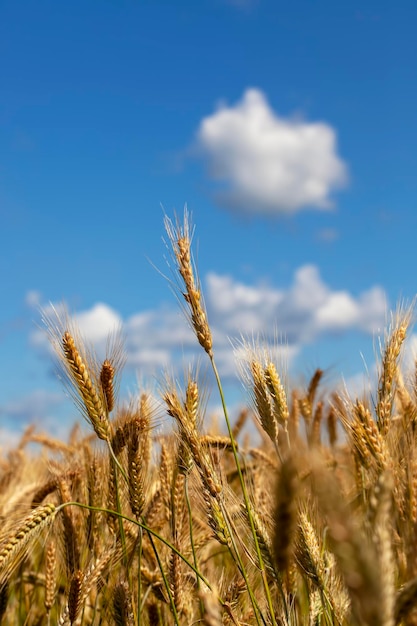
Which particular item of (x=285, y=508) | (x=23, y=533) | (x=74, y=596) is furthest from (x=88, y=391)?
(x=285, y=508)

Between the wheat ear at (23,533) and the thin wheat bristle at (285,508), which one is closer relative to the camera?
the thin wheat bristle at (285,508)

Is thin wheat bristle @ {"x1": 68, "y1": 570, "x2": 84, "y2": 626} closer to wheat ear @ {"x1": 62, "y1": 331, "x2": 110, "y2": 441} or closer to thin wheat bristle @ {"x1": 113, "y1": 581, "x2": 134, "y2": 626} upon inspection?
thin wheat bristle @ {"x1": 113, "y1": 581, "x2": 134, "y2": 626}

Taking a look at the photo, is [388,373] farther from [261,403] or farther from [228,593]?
[228,593]

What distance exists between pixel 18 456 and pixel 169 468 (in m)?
3.51

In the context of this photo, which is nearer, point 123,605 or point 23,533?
point 23,533

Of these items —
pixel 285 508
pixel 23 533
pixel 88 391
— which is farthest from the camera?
pixel 88 391

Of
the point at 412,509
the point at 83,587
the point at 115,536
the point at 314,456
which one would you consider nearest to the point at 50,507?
the point at 83,587

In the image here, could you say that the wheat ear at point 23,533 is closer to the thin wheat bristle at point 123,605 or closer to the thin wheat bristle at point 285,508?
the thin wheat bristle at point 123,605

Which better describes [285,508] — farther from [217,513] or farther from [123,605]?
[123,605]

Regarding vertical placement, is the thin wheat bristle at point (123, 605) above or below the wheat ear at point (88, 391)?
below

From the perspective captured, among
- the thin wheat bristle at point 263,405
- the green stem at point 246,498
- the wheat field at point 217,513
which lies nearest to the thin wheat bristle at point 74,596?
the wheat field at point 217,513

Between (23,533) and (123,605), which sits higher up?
(23,533)

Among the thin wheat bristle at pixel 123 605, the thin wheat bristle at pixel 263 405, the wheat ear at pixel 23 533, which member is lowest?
the thin wheat bristle at pixel 123 605

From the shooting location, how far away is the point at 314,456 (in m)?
1.13
